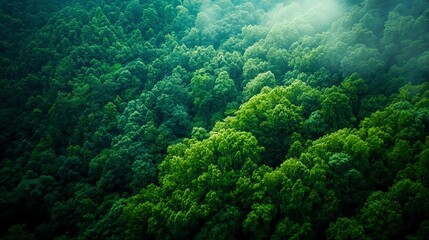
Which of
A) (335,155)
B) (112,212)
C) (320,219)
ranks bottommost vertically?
(112,212)

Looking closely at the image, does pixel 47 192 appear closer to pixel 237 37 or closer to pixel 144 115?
pixel 144 115

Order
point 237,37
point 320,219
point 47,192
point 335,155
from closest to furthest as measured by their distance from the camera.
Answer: point 320,219
point 335,155
point 47,192
point 237,37

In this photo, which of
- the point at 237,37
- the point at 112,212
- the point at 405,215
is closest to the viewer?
the point at 405,215

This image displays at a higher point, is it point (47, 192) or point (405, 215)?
→ point (405, 215)

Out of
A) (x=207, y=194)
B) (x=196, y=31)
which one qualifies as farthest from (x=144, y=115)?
(x=196, y=31)

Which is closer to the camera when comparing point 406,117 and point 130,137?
point 406,117

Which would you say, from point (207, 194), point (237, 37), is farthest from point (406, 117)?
point (237, 37)
